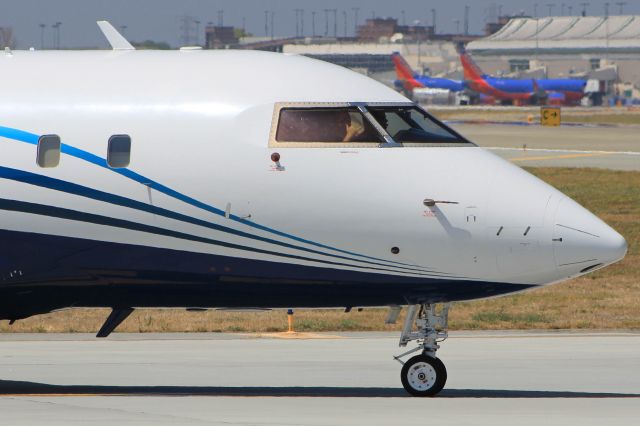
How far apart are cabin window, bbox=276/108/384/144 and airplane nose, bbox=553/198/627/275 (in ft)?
8.27

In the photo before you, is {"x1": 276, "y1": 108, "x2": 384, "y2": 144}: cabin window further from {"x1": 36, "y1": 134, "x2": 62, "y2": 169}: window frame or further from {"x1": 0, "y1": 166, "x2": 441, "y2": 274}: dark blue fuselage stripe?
{"x1": 36, "y1": 134, "x2": 62, "y2": 169}: window frame

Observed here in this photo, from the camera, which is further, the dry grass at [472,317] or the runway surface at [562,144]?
the runway surface at [562,144]

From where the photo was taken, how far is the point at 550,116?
113 metres

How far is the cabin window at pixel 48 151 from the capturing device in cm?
1773

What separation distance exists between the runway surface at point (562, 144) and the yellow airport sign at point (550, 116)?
0.69 metres

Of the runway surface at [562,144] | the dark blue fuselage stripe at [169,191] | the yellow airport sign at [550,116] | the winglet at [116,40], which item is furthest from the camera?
the yellow airport sign at [550,116]

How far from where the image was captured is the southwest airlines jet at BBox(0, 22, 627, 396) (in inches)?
A: 680

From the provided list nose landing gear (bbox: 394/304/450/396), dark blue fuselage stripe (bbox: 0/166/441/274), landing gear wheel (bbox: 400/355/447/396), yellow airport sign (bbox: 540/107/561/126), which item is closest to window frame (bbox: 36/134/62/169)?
dark blue fuselage stripe (bbox: 0/166/441/274)

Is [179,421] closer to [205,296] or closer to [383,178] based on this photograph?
[205,296]

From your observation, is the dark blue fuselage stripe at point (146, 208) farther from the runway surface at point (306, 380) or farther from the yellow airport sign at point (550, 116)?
the yellow airport sign at point (550, 116)

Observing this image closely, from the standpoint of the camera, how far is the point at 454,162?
17.4 meters

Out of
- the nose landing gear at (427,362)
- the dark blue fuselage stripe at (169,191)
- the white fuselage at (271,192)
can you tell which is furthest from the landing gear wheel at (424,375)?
the dark blue fuselage stripe at (169,191)

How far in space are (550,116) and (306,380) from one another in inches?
3744

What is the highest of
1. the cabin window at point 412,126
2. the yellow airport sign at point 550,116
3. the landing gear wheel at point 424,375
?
the yellow airport sign at point 550,116
